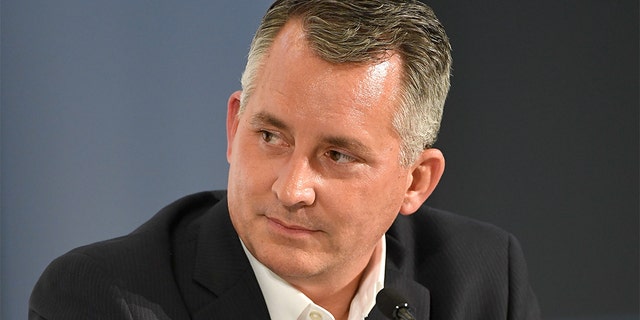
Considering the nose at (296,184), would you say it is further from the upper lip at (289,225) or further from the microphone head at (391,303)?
the microphone head at (391,303)

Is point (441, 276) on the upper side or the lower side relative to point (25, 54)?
lower

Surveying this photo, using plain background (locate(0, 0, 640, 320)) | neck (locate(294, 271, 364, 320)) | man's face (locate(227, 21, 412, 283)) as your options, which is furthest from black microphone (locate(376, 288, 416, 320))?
plain background (locate(0, 0, 640, 320))

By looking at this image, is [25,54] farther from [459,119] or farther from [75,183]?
[459,119]

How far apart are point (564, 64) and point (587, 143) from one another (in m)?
0.29

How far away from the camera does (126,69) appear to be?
8.75 feet

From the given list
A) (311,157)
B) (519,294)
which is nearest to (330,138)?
(311,157)

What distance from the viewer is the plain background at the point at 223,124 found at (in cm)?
261

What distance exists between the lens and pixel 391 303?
69.8 inches

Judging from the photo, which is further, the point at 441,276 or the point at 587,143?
the point at 587,143

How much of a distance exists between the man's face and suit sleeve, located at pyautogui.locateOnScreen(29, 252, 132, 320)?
0.28 metres

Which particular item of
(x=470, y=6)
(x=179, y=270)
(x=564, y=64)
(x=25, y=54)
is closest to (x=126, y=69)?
(x=25, y=54)

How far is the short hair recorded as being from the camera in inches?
71.5

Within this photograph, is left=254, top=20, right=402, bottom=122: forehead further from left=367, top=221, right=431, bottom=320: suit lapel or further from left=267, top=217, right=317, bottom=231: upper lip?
left=367, top=221, right=431, bottom=320: suit lapel

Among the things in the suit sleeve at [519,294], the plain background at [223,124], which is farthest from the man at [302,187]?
the plain background at [223,124]
